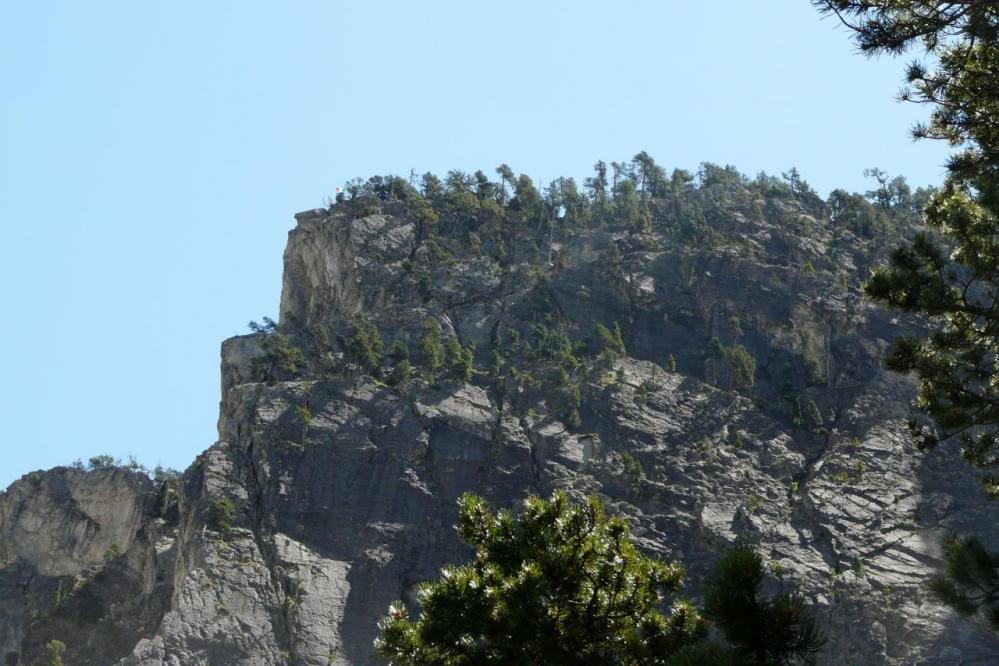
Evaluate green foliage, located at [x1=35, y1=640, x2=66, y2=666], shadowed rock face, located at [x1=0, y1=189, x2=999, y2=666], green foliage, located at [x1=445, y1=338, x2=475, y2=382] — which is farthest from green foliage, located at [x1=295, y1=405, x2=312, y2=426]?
green foliage, located at [x1=35, y1=640, x2=66, y2=666]

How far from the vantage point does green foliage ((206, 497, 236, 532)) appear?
71.8 m

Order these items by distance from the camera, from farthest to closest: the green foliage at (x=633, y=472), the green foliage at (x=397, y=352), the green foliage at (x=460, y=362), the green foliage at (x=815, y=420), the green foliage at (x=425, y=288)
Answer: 1. the green foliage at (x=425, y=288)
2. the green foliage at (x=397, y=352)
3. the green foliage at (x=815, y=420)
4. the green foliage at (x=460, y=362)
5. the green foliage at (x=633, y=472)

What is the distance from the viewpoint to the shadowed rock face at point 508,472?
6881cm

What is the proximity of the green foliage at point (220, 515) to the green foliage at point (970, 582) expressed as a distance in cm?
5456

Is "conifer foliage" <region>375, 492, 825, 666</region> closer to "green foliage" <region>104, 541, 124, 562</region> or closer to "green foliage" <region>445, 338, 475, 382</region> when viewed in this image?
"green foliage" <region>445, 338, 475, 382</region>

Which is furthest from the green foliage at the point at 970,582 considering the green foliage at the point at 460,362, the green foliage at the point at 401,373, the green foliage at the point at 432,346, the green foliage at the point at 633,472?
the green foliage at the point at 432,346

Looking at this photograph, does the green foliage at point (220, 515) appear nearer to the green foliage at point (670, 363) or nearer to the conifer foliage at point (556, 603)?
the green foliage at point (670, 363)

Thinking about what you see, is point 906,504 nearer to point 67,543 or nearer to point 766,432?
point 766,432

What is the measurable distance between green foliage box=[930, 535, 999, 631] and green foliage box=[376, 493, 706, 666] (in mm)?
3770

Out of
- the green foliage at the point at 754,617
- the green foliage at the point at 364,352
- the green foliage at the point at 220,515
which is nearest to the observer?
the green foliage at the point at 754,617

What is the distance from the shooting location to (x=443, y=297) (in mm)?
90562

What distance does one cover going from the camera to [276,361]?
84.2 metres

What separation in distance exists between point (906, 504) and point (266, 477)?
33.7m

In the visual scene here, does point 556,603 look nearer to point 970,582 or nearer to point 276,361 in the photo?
point 970,582
